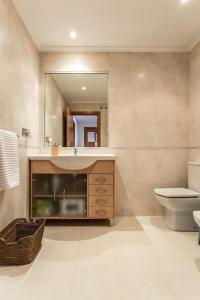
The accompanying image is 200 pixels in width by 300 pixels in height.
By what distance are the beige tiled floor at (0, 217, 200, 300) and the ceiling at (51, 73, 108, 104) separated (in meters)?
1.69

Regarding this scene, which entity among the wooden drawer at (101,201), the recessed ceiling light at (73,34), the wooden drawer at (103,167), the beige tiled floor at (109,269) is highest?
the recessed ceiling light at (73,34)

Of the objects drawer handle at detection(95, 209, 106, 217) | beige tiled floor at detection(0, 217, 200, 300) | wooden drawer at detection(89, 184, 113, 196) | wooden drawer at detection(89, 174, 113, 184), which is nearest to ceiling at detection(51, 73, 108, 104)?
wooden drawer at detection(89, 174, 113, 184)

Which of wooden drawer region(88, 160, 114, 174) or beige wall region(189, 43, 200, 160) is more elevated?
beige wall region(189, 43, 200, 160)

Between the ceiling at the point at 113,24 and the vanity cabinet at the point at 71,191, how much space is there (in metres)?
1.50

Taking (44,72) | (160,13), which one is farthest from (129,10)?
(44,72)

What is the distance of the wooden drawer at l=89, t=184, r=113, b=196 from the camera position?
247 cm

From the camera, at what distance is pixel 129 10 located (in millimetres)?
2166

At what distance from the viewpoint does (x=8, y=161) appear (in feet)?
5.81

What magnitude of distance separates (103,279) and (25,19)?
98.4 inches

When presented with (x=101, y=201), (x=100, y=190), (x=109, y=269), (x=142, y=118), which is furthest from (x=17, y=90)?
(x=109, y=269)

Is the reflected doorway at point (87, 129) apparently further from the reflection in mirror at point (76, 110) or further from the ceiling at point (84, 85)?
the ceiling at point (84, 85)

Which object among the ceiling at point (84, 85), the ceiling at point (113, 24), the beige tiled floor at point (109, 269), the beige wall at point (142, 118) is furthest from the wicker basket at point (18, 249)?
the ceiling at point (113, 24)

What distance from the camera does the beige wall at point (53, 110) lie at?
2979mm

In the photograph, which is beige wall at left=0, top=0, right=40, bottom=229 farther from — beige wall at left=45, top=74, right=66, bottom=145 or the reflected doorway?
the reflected doorway
